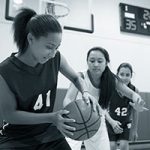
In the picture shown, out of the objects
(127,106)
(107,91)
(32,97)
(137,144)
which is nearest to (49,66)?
(32,97)

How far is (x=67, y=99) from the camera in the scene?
2.46 meters

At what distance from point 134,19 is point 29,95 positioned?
15.2ft

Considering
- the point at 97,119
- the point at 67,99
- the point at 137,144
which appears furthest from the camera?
the point at 137,144

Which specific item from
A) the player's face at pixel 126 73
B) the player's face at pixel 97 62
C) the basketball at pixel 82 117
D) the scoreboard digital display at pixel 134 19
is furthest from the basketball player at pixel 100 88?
the scoreboard digital display at pixel 134 19

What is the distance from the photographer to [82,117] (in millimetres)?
1649

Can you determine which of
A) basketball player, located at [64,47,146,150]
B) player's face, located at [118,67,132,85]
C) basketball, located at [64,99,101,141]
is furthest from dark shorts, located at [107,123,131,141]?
basketball, located at [64,99,101,141]

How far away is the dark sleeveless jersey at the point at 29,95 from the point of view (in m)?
1.42

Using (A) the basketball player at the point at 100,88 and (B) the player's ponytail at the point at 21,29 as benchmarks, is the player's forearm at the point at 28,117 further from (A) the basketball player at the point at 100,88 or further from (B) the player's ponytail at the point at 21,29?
(A) the basketball player at the point at 100,88

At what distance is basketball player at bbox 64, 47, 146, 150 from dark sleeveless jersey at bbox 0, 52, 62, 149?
87 cm

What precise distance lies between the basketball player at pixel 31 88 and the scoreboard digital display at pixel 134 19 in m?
4.22

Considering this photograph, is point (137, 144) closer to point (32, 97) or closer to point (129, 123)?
point (129, 123)

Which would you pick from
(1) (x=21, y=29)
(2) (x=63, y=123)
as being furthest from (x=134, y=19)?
(2) (x=63, y=123)

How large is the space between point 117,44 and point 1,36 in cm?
234

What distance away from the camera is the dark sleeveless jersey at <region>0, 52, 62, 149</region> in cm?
142
